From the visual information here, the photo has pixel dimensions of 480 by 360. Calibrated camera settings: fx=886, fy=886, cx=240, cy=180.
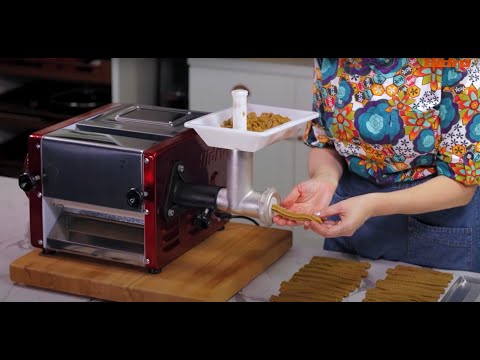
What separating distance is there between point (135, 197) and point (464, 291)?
1.91 ft

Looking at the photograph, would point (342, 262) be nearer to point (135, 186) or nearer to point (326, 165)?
point (326, 165)

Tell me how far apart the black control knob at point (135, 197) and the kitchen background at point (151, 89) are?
5.20 ft

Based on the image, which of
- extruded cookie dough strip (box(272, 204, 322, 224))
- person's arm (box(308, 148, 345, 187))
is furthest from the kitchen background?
extruded cookie dough strip (box(272, 204, 322, 224))

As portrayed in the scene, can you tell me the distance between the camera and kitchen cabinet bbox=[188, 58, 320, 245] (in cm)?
297

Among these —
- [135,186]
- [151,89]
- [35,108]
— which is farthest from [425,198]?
[35,108]

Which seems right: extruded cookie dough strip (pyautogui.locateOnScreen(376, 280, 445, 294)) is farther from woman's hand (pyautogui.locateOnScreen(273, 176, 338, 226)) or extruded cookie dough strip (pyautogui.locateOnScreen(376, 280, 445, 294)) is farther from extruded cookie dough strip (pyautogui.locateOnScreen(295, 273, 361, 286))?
woman's hand (pyautogui.locateOnScreen(273, 176, 338, 226))

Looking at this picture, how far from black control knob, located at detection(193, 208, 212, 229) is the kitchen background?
1.47 m

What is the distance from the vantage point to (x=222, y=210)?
147 cm

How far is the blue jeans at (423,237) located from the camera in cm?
165

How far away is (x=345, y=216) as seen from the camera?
1.45 m
